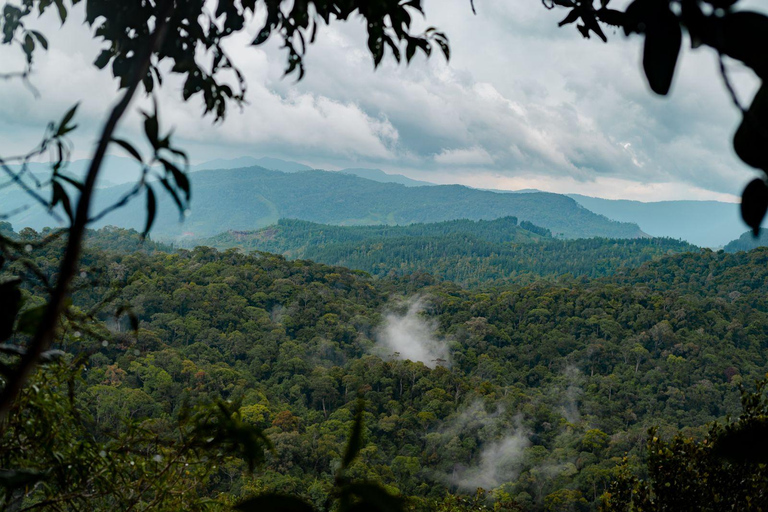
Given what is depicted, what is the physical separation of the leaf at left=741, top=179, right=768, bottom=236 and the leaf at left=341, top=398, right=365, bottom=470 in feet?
1.02

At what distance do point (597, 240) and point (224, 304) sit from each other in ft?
211

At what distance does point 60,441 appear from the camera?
3.33 ft

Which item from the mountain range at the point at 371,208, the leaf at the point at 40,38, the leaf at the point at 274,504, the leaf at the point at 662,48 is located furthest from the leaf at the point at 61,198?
the mountain range at the point at 371,208

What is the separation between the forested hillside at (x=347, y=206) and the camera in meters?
152

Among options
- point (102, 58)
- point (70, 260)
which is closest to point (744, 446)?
point (70, 260)

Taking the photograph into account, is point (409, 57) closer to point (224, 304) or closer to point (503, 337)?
point (224, 304)

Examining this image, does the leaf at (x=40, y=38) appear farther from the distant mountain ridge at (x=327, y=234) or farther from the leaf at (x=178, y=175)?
the distant mountain ridge at (x=327, y=234)

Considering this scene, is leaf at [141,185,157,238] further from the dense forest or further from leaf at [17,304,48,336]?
the dense forest

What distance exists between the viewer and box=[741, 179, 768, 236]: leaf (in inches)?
14.0

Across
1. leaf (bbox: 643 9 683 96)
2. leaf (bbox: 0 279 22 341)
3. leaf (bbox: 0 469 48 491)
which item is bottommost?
leaf (bbox: 0 469 48 491)

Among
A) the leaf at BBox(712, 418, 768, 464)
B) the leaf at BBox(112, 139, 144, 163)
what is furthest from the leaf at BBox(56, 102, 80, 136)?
the leaf at BBox(712, 418, 768, 464)

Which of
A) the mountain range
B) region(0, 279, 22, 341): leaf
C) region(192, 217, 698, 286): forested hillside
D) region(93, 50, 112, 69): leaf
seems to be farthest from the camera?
the mountain range

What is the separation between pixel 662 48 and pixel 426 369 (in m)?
22.5

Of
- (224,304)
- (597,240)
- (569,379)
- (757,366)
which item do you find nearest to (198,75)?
(224,304)
